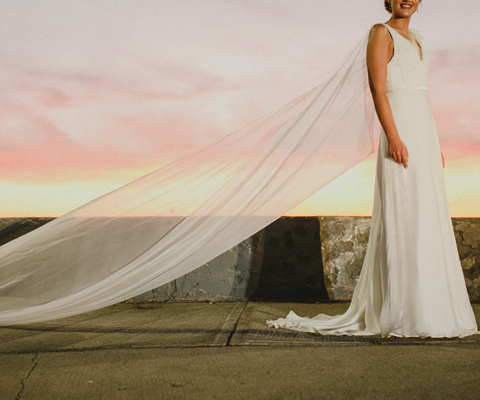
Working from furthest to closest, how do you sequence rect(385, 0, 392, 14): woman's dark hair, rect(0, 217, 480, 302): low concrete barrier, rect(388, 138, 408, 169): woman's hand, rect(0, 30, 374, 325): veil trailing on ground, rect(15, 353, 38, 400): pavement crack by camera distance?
rect(0, 217, 480, 302): low concrete barrier, rect(385, 0, 392, 14): woman's dark hair, rect(388, 138, 408, 169): woman's hand, rect(0, 30, 374, 325): veil trailing on ground, rect(15, 353, 38, 400): pavement crack

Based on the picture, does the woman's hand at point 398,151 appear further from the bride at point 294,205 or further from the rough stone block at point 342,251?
the rough stone block at point 342,251

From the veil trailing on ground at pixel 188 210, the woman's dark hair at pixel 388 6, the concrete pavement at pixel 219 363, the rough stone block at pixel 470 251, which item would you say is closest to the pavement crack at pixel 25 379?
the concrete pavement at pixel 219 363

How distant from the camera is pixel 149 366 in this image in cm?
199

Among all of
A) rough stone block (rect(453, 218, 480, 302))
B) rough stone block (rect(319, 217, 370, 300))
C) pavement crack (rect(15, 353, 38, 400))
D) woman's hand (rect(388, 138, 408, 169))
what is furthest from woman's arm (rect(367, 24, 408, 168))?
pavement crack (rect(15, 353, 38, 400))

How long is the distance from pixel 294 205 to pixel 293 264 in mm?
1548

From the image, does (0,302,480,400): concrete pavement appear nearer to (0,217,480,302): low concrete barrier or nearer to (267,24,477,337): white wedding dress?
(267,24,477,337): white wedding dress

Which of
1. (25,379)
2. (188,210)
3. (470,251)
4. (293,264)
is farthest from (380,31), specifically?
(25,379)

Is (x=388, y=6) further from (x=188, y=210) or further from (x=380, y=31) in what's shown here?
(x=188, y=210)

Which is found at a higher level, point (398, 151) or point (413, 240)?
point (398, 151)

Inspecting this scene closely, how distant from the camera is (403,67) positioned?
2590 millimetres

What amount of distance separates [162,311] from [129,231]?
1.08m

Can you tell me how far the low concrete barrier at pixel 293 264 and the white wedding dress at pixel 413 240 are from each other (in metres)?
1.21

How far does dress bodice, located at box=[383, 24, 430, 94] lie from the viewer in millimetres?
2578

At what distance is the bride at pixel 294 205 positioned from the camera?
2.45m
